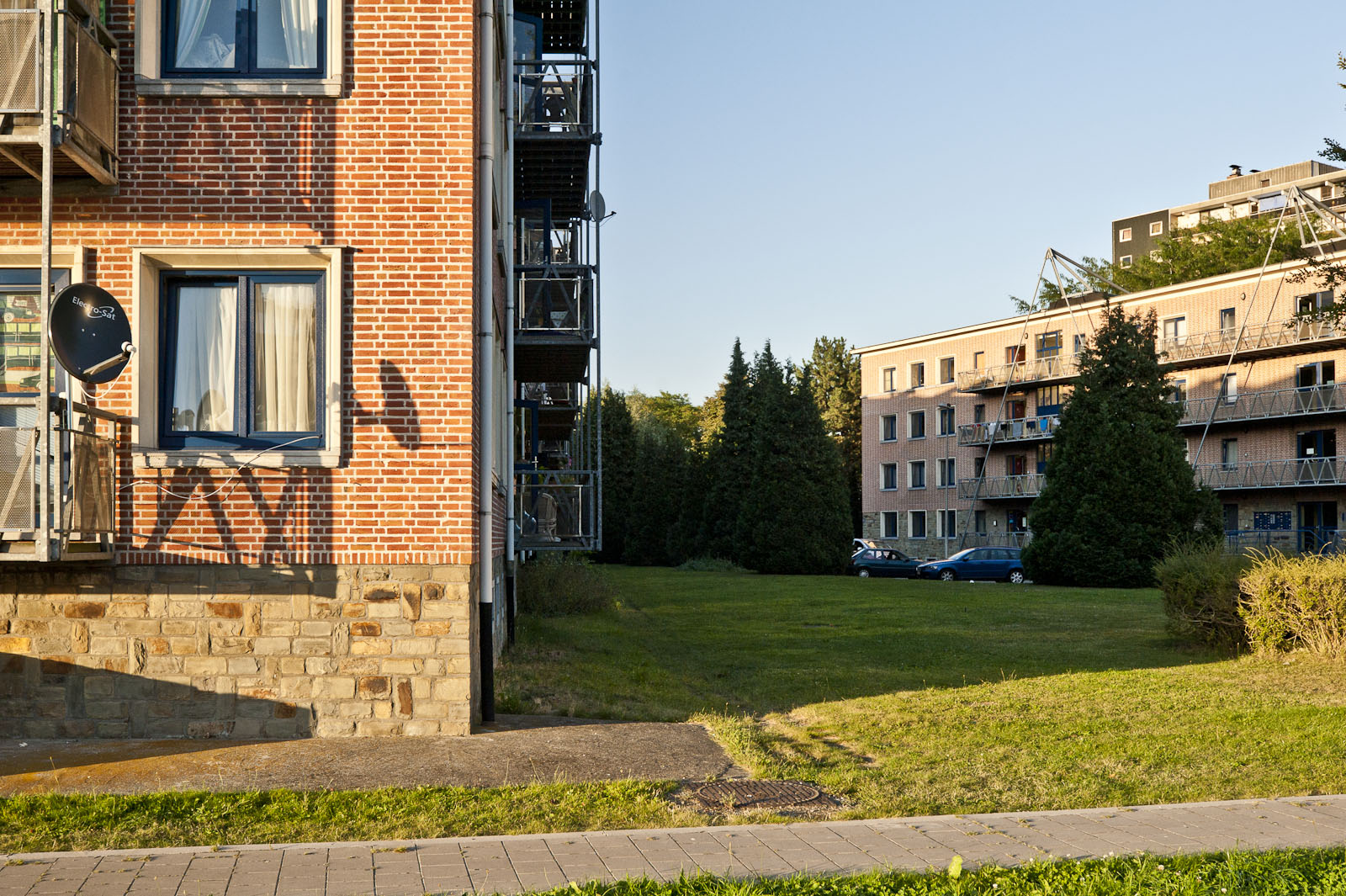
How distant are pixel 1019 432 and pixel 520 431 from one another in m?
39.3

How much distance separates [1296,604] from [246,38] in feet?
44.3

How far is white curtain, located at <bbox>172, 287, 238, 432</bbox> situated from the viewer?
10625 millimetres

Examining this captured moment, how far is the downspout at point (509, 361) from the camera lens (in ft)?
49.6

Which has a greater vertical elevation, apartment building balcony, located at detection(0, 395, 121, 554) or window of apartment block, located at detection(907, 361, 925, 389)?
window of apartment block, located at detection(907, 361, 925, 389)

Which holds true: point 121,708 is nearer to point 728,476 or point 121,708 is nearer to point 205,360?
point 205,360

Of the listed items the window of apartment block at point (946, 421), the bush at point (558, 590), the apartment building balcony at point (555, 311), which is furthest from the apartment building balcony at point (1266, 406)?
the apartment building balcony at point (555, 311)

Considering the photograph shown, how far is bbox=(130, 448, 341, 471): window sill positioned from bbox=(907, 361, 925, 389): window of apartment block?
5662 centimetres

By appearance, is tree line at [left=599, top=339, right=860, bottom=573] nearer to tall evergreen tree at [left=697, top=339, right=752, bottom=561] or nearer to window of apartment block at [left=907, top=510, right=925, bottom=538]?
tall evergreen tree at [left=697, top=339, right=752, bottom=561]

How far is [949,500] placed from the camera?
2435 inches

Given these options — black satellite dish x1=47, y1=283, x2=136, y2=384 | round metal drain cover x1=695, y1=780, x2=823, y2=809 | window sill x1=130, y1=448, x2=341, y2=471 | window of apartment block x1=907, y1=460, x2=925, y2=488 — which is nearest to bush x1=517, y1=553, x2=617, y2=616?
window sill x1=130, y1=448, x2=341, y2=471

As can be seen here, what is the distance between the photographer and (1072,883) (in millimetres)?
5938

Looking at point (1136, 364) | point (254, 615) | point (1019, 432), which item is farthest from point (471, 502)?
point (1019, 432)

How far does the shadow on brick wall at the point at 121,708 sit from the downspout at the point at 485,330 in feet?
5.47

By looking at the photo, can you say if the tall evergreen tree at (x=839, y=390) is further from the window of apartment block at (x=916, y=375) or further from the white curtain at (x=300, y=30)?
the white curtain at (x=300, y=30)
